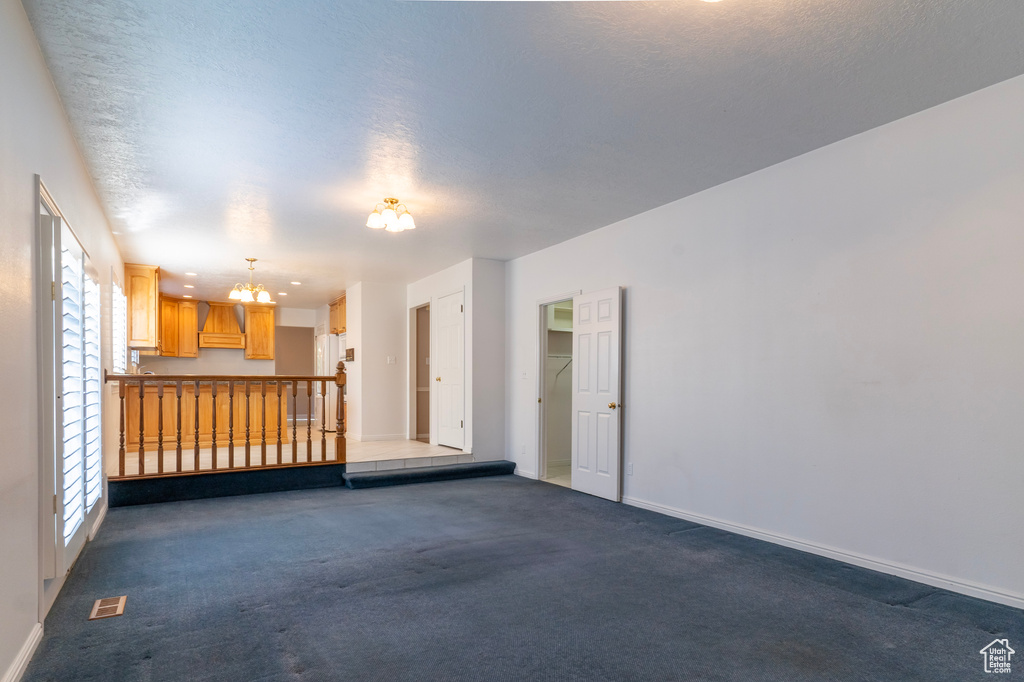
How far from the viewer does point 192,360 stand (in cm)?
1022

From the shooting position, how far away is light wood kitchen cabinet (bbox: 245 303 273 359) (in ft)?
34.5

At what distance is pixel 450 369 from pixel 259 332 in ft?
16.6

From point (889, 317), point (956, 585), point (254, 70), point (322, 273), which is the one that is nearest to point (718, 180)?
point (889, 317)

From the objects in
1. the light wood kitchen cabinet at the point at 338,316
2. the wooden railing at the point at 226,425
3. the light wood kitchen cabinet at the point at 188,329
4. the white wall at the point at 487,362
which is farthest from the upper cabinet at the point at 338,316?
the white wall at the point at 487,362

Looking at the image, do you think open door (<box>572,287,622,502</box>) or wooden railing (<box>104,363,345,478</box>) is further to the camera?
wooden railing (<box>104,363,345,478</box>)

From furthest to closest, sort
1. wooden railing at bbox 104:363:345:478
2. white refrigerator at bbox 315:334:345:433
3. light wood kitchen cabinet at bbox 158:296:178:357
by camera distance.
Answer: white refrigerator at bbox 315:334:345:433 → light wood kitchen cabinet at bbox 158:296:178:357 → wooden railing at bbox 104:363:345:478

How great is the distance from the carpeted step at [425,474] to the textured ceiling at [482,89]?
2.91 metres

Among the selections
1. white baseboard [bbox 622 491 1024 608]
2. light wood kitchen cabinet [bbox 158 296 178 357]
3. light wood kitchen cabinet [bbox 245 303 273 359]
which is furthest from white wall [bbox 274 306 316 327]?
white baseboard [bbox 622 491 1024 608]

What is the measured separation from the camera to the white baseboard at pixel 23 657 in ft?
6.76

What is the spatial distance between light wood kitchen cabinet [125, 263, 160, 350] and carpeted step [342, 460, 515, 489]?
12.0 ft

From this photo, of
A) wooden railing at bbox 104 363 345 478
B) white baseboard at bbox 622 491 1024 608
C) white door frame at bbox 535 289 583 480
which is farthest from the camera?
white door frame at bbox 535 289 583 480

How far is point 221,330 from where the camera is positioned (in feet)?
33.9

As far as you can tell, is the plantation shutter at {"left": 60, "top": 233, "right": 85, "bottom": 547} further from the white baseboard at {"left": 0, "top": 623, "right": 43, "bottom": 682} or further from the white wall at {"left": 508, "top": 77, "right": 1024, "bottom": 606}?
the white wall at {"left": 508, "top": 77, "right": 1024, "bottom": 606}

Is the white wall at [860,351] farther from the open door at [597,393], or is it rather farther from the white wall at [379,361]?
the white wall at [379,361]
